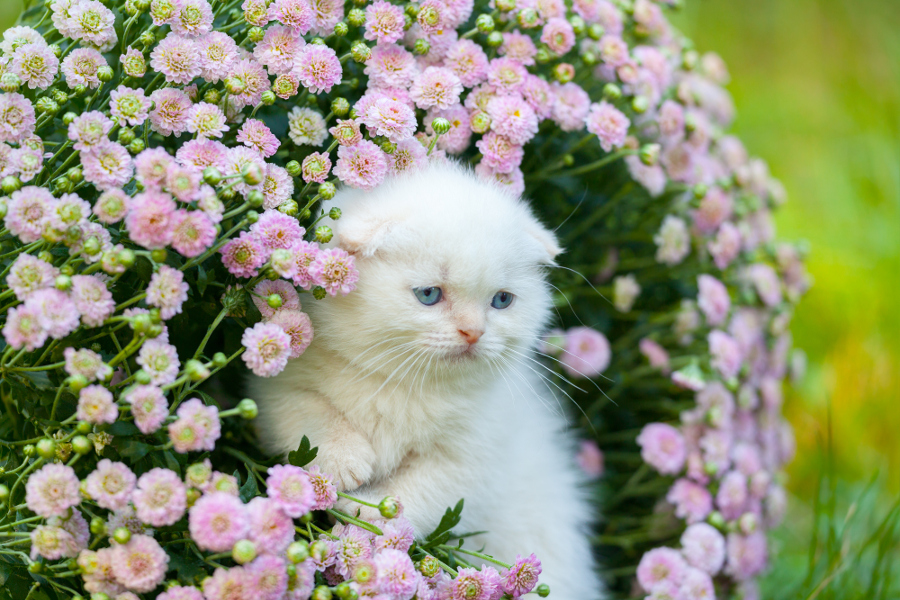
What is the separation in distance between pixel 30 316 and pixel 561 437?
1.30 meters

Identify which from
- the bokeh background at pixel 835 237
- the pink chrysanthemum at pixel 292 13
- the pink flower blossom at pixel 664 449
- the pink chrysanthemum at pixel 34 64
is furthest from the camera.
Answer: the bokeh background at pixel 835 237

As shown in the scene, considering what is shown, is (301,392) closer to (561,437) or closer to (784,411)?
(561,437)

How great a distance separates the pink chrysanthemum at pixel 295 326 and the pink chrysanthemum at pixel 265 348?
6cm

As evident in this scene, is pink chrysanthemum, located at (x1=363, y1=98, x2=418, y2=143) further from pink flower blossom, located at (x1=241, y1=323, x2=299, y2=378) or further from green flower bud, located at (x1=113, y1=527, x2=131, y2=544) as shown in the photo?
green flower bud, located at (x1=113, y1=527, x2=131, y2=544)

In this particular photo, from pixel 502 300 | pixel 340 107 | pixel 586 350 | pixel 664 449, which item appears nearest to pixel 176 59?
pixel 340 107

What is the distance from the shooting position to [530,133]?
4.93 ft

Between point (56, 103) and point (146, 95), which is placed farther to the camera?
point (146, 95)

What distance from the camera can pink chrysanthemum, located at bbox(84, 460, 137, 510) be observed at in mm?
1038

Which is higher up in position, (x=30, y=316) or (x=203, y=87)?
(x=203, y=87)

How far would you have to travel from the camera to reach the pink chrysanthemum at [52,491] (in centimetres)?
104

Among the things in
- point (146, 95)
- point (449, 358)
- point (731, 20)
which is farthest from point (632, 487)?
point (731, 20)

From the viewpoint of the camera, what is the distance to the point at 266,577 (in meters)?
1.04

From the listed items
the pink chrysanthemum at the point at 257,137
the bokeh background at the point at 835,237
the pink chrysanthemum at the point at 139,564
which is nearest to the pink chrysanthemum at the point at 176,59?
the pink chrysanthemum at the point at 257,137

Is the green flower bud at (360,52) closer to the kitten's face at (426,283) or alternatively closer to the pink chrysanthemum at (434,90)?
the pink chrysanthemum at (434,90)
